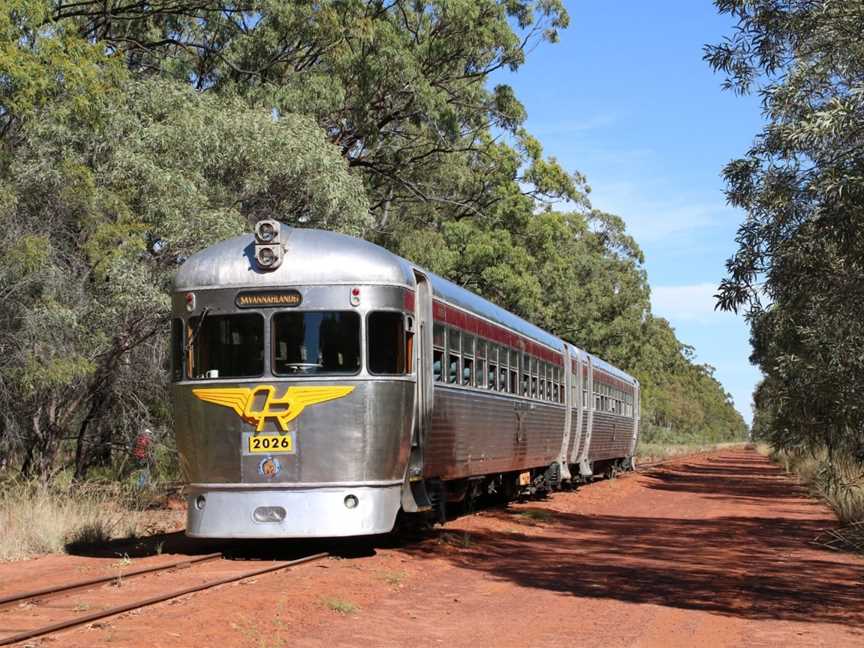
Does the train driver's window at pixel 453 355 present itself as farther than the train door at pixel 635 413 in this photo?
No

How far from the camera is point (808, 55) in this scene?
1520 centimetres

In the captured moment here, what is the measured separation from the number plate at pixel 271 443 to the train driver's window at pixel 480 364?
15.6 feet

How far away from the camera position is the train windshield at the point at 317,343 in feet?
41.7

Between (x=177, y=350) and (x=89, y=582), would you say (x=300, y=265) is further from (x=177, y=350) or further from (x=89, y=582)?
(x=89, y=582)

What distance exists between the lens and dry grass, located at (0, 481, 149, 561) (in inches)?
538

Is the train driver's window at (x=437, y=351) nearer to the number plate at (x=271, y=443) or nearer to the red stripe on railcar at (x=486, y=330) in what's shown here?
the red stripe on railcar at (x=486, y=330)

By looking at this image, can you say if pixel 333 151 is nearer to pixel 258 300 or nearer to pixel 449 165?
pixel 258 300

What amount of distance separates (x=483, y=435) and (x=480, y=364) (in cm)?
104

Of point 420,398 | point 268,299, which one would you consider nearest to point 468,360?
point 420,398

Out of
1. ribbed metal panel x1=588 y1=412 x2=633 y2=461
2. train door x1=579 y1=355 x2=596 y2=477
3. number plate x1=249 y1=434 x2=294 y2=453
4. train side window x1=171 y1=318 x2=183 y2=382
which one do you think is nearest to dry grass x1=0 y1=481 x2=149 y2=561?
→ train side window x1=171 y1=318 x2=183 y2=382

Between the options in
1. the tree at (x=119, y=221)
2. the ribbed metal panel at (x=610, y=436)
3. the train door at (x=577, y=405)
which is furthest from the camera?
the ribbed metal panel at (x=610, y=436)

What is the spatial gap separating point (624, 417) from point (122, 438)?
61.3 ft

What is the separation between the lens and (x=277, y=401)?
12594mm

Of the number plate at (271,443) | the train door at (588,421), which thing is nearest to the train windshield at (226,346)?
the number plate at (271,443)
